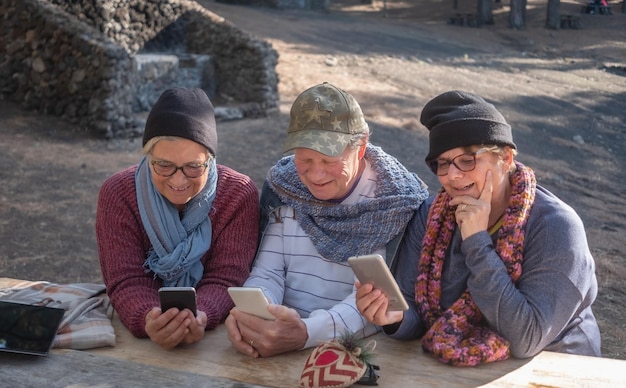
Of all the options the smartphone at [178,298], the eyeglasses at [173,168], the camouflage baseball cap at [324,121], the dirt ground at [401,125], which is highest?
the camouflage baseball cap at [324,121]

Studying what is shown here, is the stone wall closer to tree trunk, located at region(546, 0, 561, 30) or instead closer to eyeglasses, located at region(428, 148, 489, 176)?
eyeglasses, located at region(428, 148, 489, 176)

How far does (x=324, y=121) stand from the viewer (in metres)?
2.86

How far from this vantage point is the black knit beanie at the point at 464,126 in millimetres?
2584

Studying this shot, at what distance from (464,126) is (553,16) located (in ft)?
71.1

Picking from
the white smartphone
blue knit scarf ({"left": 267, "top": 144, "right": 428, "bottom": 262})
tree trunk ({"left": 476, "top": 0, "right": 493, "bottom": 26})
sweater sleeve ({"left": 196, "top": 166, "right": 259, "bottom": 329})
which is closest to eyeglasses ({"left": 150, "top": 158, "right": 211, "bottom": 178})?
sweater sleeve ({"left": 196, "top": 166, "right": 259, "bottom": 329})

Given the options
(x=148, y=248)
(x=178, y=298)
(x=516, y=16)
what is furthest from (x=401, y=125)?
(x=516, y=16)

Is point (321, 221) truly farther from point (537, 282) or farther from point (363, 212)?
point (537, 282)

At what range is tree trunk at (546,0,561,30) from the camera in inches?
891

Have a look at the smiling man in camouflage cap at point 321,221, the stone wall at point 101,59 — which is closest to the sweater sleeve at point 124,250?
the smiling man in camouflage cap at point 321,221

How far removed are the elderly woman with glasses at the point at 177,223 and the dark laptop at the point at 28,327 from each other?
0.87 feet

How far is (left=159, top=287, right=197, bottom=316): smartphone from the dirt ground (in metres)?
3.29

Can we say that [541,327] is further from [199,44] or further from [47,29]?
[199,44]

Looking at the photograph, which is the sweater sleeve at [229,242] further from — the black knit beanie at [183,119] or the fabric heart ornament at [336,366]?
the fabric heart ornament at [336,366]

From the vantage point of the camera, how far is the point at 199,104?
294cm
